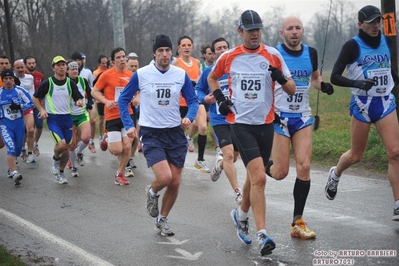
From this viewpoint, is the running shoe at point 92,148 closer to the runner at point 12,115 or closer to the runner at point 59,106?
the runner at point 12,115

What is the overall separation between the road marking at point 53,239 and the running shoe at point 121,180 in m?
2.25

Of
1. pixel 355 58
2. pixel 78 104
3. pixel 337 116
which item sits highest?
pixel 355 58

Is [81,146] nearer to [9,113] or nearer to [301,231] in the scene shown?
[9,113]

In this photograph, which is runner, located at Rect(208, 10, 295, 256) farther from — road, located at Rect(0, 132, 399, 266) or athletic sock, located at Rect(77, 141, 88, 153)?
athletic sock, located at Rect(77, 141, 88, 153)

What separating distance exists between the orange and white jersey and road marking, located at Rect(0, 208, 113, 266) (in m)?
1.91

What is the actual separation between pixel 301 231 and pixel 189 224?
1534 millimetres

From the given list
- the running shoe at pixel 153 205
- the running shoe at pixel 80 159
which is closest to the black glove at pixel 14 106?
the running shoe at pixel 80 159

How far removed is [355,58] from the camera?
7.66 metres

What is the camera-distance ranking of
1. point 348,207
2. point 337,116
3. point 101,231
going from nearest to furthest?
point 101,231, point 348,207, point 337,116

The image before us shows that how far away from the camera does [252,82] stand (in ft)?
22.4

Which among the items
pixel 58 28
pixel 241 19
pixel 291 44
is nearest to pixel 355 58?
pixel 291 44

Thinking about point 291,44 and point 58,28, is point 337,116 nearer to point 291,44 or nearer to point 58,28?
point 291,44

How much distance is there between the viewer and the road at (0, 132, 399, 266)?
654 centimetres

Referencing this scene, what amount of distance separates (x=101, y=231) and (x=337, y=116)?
16.1 metres
